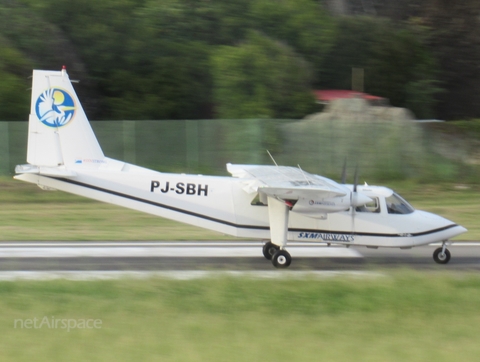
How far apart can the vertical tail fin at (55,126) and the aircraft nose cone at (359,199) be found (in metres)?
6.17

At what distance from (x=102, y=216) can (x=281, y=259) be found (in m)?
9.47

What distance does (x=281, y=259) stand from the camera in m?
14.7

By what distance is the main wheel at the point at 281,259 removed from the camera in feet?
48.3

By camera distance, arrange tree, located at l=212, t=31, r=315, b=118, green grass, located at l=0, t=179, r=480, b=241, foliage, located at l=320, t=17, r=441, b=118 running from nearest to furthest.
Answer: green grass, located at l=0, t=179, r=480, b=241 < tree, located at l=212, t=31, r=315, b=118 < foliage, located at l=320, t=17, r=441, b=118

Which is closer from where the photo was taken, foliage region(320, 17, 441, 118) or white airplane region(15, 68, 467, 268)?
white airplane region(15, 68, 467, 268)

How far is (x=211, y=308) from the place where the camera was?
10.2 meters

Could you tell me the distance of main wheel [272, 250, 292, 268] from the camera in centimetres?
1473

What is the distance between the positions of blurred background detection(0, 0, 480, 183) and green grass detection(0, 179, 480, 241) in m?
1.73

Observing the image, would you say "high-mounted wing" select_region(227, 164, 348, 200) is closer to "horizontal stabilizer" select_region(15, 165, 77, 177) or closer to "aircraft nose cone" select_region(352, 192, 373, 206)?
"aircraft nose cone" select_region(352, 192, 373, 206)

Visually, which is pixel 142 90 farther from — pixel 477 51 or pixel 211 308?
pixel 211 308

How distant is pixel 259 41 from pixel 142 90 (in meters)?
6.55
